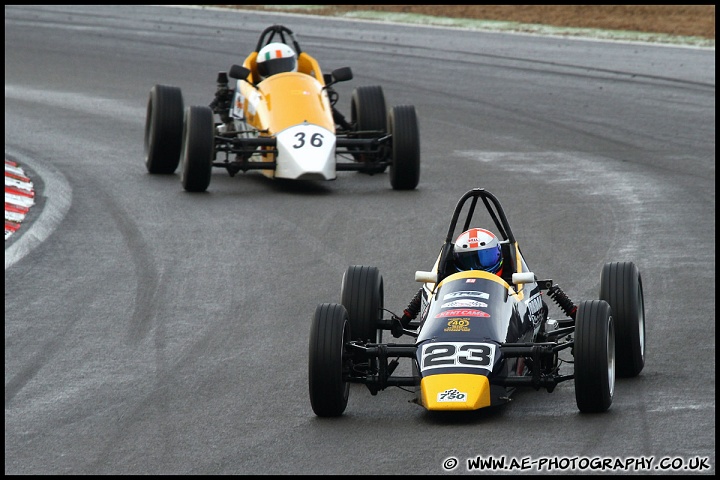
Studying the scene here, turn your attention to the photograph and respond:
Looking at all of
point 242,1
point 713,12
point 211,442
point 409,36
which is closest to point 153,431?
point 211,442

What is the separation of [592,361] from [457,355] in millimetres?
795

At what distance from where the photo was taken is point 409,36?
102 ft

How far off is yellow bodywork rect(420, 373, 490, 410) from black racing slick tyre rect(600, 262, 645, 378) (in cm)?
137

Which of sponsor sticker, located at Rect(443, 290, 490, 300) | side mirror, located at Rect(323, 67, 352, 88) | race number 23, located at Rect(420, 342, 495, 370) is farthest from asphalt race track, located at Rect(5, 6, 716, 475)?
side mirror, located at Rect(323, 67, 352, 88)

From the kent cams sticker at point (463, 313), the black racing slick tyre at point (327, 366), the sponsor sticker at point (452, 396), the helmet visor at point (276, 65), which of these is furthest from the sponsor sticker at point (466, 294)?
the helmet visor at point (276, 65)

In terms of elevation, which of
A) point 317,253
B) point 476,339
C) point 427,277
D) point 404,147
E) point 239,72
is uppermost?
point 239,72

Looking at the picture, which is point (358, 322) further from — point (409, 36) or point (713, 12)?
point (713, 12)

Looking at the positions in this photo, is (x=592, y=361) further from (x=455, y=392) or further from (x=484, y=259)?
(x=484, y=259)

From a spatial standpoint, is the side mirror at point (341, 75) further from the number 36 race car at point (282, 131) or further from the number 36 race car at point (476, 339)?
the number 36 race car at point (476, 339)

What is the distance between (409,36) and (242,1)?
7851 millimetres

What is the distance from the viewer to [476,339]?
28.8ft

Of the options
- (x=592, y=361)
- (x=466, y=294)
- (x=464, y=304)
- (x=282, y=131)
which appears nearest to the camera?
(x=592, y=361)

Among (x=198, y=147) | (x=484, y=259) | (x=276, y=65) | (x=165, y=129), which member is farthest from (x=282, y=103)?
(x=484, y=259)

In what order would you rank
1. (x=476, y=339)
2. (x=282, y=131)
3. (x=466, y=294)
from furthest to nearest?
1. (x=282, y=131)
2. (x=466, y=294)
3. (x=476, y=339)
